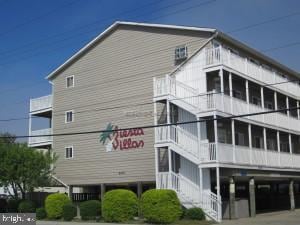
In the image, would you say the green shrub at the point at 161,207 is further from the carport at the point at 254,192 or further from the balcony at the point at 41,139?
the balcony at the point at 41,139

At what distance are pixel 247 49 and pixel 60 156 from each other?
16.4 m

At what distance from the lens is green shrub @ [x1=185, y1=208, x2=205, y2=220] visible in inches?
1060

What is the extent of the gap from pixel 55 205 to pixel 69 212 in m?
1.38

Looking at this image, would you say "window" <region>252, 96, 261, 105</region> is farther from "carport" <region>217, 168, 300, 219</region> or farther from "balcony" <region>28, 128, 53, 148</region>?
"balcony" <region>28, 128, 53, 148</region>

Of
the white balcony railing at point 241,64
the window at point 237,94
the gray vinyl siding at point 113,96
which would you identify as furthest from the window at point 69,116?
the white balcony railing at point 241,64

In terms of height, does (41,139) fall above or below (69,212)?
above

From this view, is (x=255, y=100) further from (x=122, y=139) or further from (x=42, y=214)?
(x=42, y=214)

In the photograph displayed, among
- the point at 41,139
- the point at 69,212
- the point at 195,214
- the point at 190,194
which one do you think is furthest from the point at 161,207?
the point at 41,139

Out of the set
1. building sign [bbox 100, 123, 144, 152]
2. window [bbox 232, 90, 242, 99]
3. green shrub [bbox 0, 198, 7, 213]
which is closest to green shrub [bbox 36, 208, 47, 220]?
green shrub [bbox 0, 198, 7, 213]

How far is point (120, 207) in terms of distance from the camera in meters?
28.4

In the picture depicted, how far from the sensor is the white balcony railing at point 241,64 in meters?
29.4

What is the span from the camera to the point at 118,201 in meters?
28.5

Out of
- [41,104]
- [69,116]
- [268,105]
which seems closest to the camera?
[268,105]

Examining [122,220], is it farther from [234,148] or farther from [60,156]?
[60,156]
